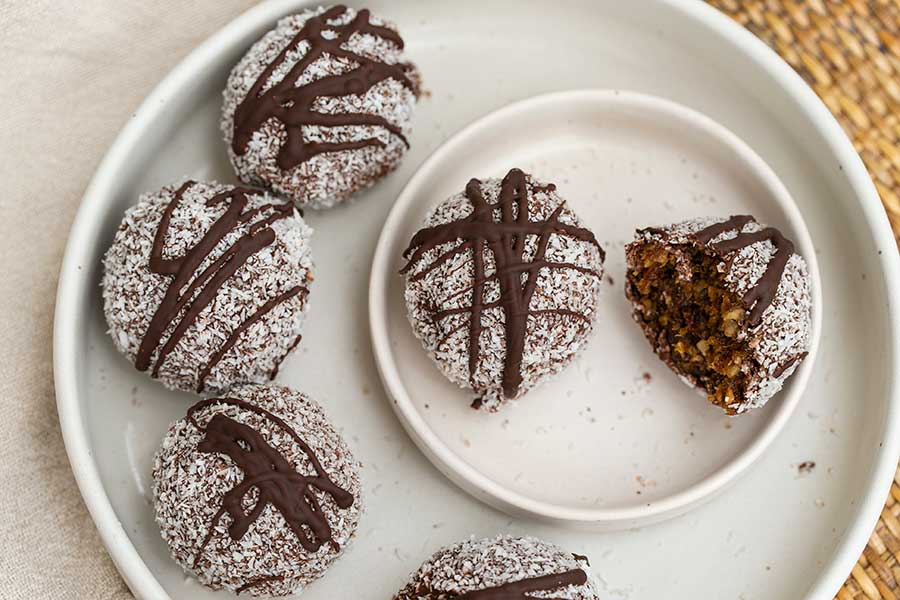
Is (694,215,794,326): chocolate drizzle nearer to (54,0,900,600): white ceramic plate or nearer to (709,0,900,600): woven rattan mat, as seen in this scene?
(54,0,900,600): white ceramic plate

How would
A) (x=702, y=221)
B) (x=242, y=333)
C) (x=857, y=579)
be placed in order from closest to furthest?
1. (x=242, y=333)
2. (x=702, y=221)
3. (x=857, y=579)

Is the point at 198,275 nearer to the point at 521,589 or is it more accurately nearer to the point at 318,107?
the point at 318,107

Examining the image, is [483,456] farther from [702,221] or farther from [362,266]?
[702,221]

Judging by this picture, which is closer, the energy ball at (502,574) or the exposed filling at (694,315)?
the energy ball at (502,574)

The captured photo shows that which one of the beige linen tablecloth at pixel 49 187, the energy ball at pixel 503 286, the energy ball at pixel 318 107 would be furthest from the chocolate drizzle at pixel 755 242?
the beige linen tablecloth at pixel 49 187

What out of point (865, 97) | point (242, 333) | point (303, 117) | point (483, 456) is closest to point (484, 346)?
point (483, 456)

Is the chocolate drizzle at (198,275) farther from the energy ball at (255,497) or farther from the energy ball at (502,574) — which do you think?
the energy ball at (502,574)
